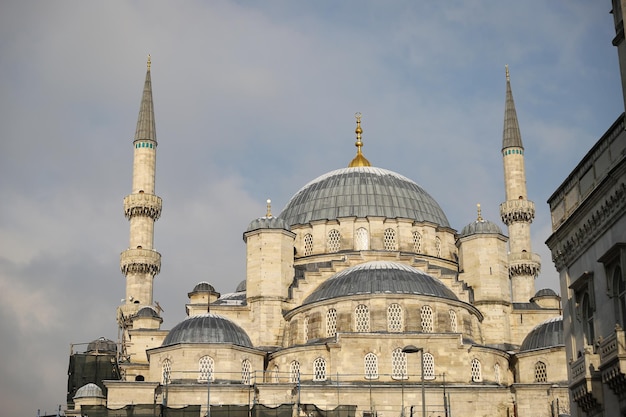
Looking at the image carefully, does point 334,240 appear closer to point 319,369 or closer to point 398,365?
point 319,369

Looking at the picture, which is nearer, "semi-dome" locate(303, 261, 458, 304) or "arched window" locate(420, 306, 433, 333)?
"arched window" locate(420, 306, 433, 333)

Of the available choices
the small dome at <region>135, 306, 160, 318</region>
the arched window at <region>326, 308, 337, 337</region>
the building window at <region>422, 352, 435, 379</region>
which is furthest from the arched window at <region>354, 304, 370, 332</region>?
the small dome at <region>135, 306, 160, 318</region>

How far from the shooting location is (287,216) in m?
51.6

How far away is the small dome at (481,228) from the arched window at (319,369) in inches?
426

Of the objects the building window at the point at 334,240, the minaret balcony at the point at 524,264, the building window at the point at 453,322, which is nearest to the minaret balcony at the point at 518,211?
the minaret balcony at the point at 524,264

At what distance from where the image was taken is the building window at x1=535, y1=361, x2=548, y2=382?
138 ft

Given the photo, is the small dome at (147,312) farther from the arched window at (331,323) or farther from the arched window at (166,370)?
the arched window at (331,323)

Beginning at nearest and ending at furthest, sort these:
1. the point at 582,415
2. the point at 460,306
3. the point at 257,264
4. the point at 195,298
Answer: the point at 582,415 < the point at 460,306 < the point at 257,264 < the point at 195,298

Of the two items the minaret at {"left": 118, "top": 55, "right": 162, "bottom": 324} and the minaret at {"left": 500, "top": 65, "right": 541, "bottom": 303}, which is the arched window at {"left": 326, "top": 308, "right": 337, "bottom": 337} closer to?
the minaret at {"left": 118, "top": 55, "right": 162, "bottom": 324}

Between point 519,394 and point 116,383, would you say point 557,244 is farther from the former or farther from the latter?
point 116,383

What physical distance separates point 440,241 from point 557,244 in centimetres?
2641

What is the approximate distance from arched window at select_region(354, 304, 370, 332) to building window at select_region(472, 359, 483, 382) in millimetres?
4220

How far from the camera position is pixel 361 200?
165ft

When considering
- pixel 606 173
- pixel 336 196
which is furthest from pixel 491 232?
pixel 606 173
